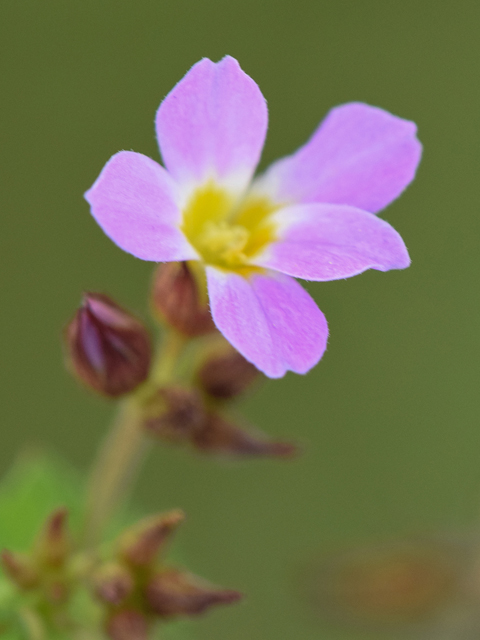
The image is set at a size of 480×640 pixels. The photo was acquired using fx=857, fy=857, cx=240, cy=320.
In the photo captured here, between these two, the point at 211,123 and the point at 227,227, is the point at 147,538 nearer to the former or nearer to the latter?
the point at 227,227

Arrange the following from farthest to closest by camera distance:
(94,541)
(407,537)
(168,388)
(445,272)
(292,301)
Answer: (445,272)
(407,537)
(94,541)
(168,388)
(292,301)

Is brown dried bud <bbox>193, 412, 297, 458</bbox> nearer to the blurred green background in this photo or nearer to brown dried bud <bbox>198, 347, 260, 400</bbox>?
brown dried bud <bbox>198, 347, 260, 400</bbox>

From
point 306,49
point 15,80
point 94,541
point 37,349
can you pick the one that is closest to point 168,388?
point 94,541

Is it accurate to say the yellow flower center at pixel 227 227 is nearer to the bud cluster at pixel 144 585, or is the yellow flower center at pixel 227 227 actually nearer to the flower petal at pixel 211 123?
the flower petal at pixel 211 123

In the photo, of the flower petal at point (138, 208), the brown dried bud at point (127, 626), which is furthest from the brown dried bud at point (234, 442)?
the flower petal at point (138, 208)

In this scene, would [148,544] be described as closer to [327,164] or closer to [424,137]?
[327,164]
